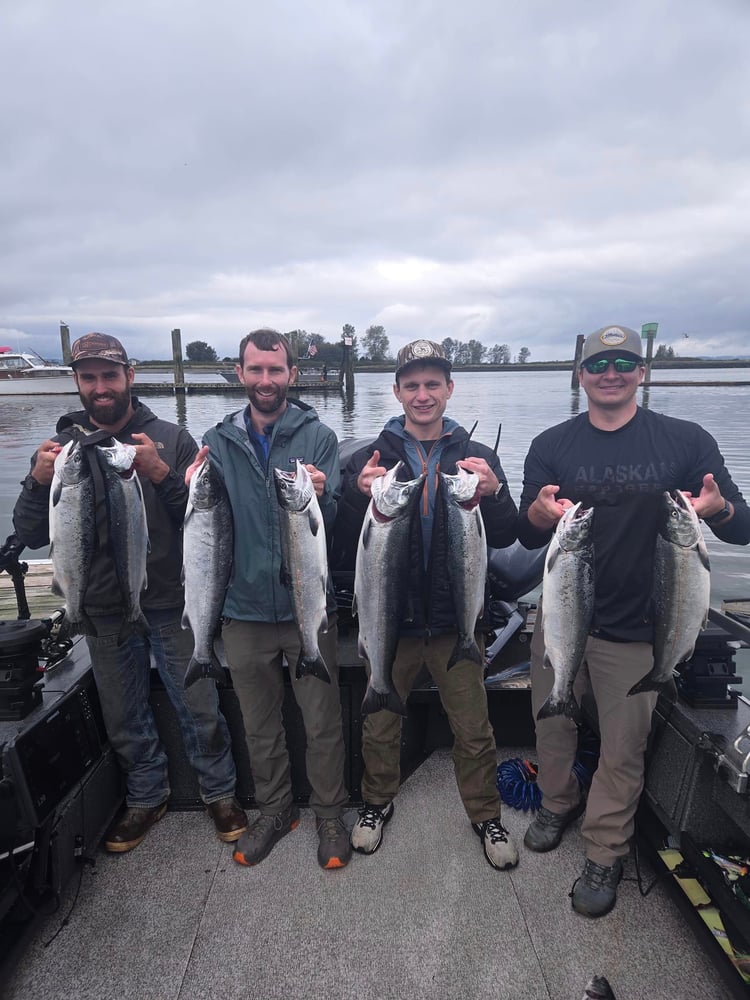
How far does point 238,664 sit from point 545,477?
84.8 inches

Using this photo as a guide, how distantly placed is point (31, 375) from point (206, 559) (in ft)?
221

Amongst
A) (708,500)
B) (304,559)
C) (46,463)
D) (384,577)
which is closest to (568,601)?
(708,500)

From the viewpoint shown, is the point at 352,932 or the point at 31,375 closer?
the point at 352,932

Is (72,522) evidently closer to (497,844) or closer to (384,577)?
(384,577)

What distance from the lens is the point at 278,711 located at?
11.4ft

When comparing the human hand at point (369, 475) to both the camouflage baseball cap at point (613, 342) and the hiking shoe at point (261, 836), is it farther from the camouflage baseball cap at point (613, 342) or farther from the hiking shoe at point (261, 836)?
the hiking shoe at point (261, 836)

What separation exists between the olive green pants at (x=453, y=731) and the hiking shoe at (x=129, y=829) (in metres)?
1.41

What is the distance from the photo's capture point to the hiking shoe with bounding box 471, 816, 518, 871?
3.29 m

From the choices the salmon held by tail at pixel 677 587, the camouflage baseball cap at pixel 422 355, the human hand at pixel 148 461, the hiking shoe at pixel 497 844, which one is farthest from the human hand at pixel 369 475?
the hiking shoe at pixel 497 844

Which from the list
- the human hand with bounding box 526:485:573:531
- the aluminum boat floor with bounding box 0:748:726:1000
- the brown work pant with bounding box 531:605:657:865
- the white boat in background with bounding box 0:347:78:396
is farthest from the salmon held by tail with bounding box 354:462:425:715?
the white boat in background with bounding box 0:347:78:396

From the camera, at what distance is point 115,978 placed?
8.89ft

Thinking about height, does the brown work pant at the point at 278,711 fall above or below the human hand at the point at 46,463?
below

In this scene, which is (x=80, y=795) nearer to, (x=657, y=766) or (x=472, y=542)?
(x=472, y=542)

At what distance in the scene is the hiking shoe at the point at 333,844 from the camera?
3.30m
